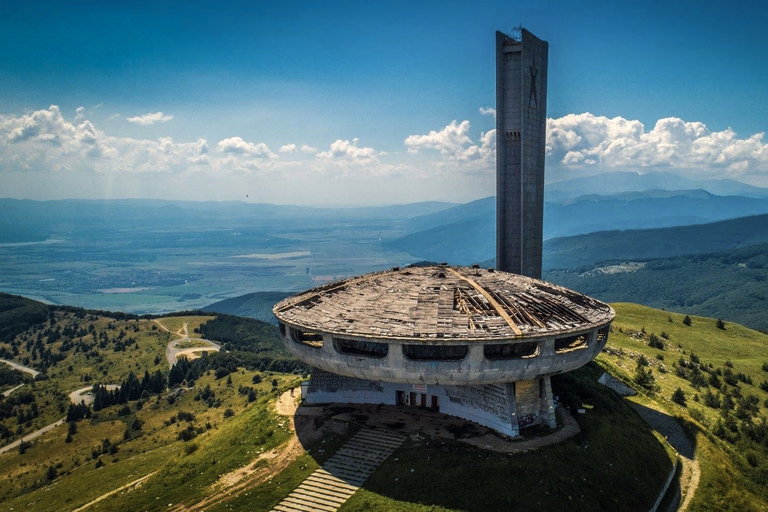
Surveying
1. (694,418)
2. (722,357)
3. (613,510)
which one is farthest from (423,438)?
(722,357)

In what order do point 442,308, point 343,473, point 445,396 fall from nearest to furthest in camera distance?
point 343,473, point 442,308, point 445,396

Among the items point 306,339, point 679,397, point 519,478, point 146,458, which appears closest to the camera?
point 519,478

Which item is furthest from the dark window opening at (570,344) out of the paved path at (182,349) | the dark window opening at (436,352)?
the paved path at (182,349)

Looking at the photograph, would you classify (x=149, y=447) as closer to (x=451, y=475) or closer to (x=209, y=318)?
(x=451, y=475)

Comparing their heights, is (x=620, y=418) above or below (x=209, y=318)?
above

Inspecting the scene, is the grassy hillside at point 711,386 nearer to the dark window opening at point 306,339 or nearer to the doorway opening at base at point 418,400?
the doorway opening at base at point 418,400

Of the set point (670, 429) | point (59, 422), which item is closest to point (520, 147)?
point (670, 429)

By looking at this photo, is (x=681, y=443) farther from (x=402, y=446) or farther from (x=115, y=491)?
(x=115, y=491)
